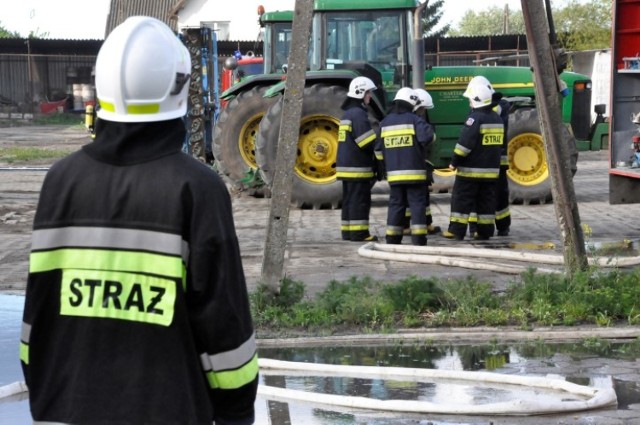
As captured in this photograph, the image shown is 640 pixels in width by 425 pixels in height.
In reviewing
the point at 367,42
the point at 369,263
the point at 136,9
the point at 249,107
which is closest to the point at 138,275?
the point at 369,263

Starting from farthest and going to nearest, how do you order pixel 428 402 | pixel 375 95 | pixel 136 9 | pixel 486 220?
1. pixel 136 9
2. pixel 375 95
3. pixel 486 220
4. pixel 428 402

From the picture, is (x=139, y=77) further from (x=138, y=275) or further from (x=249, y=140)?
(x=249, y=140)

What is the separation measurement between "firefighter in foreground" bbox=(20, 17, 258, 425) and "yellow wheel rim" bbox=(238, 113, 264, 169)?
13.9m

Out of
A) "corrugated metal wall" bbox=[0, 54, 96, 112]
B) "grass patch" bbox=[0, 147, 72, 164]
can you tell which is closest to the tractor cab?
"grass patch" bbox=[0, 147, 72, 164]

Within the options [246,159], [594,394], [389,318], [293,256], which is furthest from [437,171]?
[594,394]

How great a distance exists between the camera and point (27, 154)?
2688 cm

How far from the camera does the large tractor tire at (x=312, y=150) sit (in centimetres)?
1541

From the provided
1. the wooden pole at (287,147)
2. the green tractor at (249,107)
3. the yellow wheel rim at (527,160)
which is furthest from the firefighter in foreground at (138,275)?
the green tractor at (249,107)

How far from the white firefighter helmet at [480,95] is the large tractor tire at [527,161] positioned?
121 inches

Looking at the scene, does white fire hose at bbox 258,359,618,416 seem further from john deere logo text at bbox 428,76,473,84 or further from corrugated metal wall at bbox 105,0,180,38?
corrugated metal wall at bbox 105,0,180,38

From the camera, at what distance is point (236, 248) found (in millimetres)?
3023

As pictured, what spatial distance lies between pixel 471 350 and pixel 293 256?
4240mm

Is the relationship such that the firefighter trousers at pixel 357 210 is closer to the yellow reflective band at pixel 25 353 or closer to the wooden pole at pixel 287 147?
the wooden pole at pixel 287 147

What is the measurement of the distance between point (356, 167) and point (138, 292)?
9819 mm
